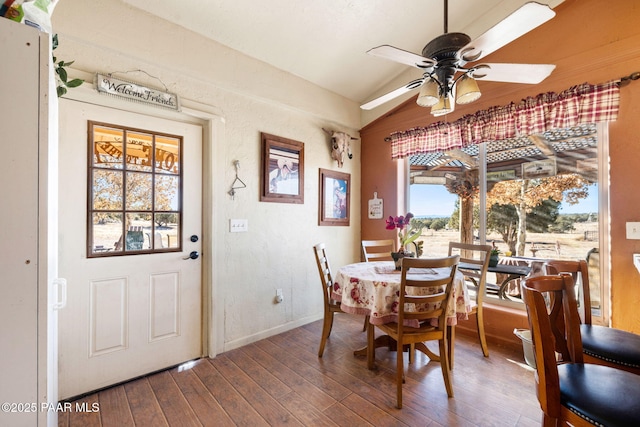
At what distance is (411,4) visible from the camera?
239cm

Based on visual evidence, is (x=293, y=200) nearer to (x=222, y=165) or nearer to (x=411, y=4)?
(x=222, y=165)

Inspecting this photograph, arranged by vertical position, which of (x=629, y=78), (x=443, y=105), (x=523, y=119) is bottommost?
(x=443, y=105)

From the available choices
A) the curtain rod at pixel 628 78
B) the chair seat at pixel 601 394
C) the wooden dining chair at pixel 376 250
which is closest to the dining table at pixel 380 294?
the wooden dining chair at pixel 376 250

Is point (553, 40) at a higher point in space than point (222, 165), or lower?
higher

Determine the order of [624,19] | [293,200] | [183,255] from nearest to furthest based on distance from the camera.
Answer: [624,19]
[183,255]
[293,200]

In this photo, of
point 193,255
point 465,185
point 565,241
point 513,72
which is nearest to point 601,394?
point 513,72

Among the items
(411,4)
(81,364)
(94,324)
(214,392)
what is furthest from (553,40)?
(81,364)

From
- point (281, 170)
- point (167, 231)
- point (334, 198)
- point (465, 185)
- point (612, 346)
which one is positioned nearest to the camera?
point (612, 346)

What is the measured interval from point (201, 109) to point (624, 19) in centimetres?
344

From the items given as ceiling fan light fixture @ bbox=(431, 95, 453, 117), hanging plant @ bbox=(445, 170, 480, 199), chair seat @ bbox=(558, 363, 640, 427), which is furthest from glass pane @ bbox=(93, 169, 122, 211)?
hanging plant @ bbox=(445, 170, 480, 199)

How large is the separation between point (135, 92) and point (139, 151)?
1.42ft

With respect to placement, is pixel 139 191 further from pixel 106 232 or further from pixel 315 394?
pixel 315 394

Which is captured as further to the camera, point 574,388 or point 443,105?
point 443,105

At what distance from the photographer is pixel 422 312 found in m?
1.91
